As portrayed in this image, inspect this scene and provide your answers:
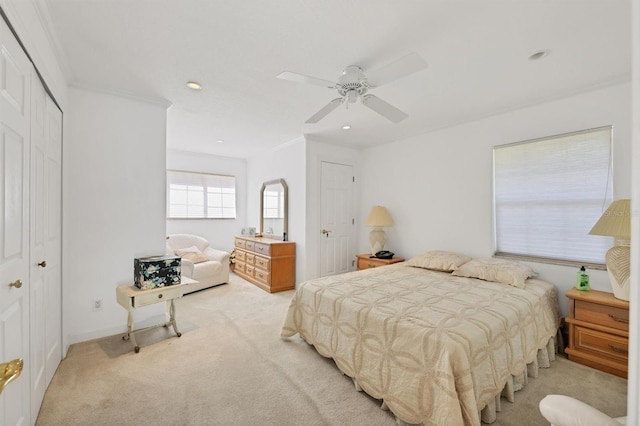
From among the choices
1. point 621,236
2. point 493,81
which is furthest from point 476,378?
point 493,81

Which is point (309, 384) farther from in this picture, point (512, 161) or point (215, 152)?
point (215, 152)

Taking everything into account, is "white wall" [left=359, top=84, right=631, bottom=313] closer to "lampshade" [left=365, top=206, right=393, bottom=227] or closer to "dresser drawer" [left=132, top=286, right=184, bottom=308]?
"lampshade" [left=365, top=206, right=393, bottom=227]

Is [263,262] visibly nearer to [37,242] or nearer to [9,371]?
[37,242]

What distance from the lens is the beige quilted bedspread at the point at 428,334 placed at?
1549 millimetres

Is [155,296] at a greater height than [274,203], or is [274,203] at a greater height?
[274,203]

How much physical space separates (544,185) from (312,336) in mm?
2941

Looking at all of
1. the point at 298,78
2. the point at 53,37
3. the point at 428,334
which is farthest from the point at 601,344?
the point at 53,37

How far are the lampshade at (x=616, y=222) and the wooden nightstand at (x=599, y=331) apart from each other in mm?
548

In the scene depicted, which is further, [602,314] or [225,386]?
[602,314]

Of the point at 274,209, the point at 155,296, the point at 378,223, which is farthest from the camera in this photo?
the point at 274,209

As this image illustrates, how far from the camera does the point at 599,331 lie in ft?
7.54

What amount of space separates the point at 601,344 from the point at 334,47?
3225 mm

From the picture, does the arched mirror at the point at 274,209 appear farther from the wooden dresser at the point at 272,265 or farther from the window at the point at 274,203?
the wooden dresser at the point at 272,265

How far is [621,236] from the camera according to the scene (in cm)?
220
